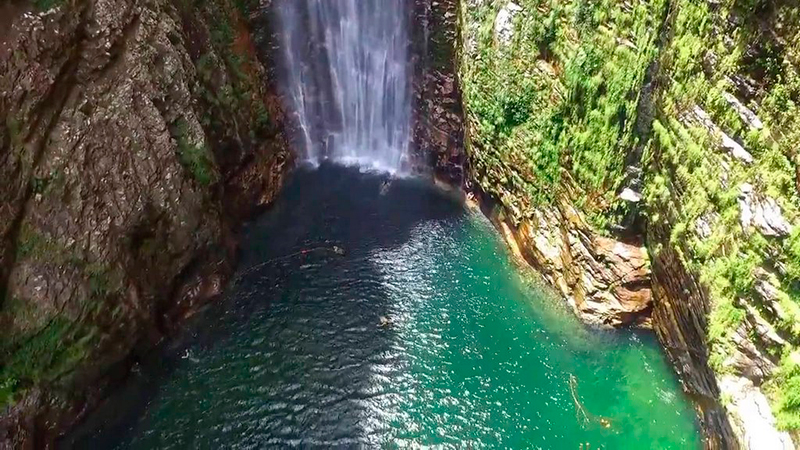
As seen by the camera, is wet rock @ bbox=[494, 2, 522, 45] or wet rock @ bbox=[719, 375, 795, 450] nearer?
wet rock @ bbox=[719, 375, 795, 450]

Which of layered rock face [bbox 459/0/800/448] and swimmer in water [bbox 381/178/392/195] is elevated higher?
layered rock face [bbox 459/0/800/448]

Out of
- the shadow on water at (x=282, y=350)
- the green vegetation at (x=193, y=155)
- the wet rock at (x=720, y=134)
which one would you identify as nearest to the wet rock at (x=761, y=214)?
the wet rock at (x=720, y=134)

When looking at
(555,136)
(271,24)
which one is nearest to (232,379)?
(555,136)

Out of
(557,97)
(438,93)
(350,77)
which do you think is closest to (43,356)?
(557,97)

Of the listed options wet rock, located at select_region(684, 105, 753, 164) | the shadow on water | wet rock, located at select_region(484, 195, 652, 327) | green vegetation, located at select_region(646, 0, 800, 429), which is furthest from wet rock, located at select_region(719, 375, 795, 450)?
the shadow on water

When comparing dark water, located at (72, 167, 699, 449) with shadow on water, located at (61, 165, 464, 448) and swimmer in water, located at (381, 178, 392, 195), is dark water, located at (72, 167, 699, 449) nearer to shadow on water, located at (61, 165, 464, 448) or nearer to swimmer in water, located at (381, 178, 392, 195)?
shadow on water, located at (61, 165, 464, 448)

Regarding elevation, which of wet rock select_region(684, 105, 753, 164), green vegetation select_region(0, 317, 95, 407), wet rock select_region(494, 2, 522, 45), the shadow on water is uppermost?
wet rock select_region(494, 2, 522, 45)

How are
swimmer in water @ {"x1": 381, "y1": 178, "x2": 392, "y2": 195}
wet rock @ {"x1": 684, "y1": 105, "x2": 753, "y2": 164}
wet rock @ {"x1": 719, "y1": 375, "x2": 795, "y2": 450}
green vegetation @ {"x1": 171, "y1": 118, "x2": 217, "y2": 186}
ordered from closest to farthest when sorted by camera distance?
1. wet rock @ {"x1": 719, "y1": 375, "x2": 795, "y2": 450}
2. wet rock @ {"x1": 684, "y1": 105, "x2": 753, "y2": 164}
3. green vegetation @ {"x1": 171, "y1": 118, "x2": 217, "y2": 186}
4. swimmer in water @ {"x1": 381, "y1": 178, "x2": 392, "y2": 195}
